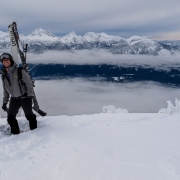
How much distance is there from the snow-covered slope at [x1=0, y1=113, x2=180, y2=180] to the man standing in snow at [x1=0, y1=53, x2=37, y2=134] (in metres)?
0.86

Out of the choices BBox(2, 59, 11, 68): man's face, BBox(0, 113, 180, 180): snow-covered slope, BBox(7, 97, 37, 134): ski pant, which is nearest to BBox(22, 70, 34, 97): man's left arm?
BBox(7, 97, 37, 134): ski pant

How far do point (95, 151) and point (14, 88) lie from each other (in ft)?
10.8

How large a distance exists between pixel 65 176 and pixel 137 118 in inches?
181

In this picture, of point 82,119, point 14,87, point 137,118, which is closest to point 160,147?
point 137,118

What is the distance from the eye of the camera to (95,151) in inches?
175

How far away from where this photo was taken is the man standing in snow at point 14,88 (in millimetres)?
5193

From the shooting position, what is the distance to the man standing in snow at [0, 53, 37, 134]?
5193 mm

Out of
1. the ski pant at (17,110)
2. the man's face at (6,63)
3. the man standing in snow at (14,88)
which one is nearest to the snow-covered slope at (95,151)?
the ski pant at (17,110)

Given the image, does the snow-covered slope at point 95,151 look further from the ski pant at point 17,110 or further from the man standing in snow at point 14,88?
→ the man standing in snow at point 14,88

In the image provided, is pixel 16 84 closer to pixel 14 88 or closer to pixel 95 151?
pixel 14 88

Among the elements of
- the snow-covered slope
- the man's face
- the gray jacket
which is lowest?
the snow-covered slope

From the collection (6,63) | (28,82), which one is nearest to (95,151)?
(28,82)

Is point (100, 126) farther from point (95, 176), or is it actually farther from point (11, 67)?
point (11, 67)

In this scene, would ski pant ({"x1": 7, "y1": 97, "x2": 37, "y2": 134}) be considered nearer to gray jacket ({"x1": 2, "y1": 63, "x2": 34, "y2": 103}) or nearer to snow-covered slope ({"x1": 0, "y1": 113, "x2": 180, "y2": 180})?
gray jacket ({"x1": 2, "y1": 63, "x2": 34, "y2": 103})
